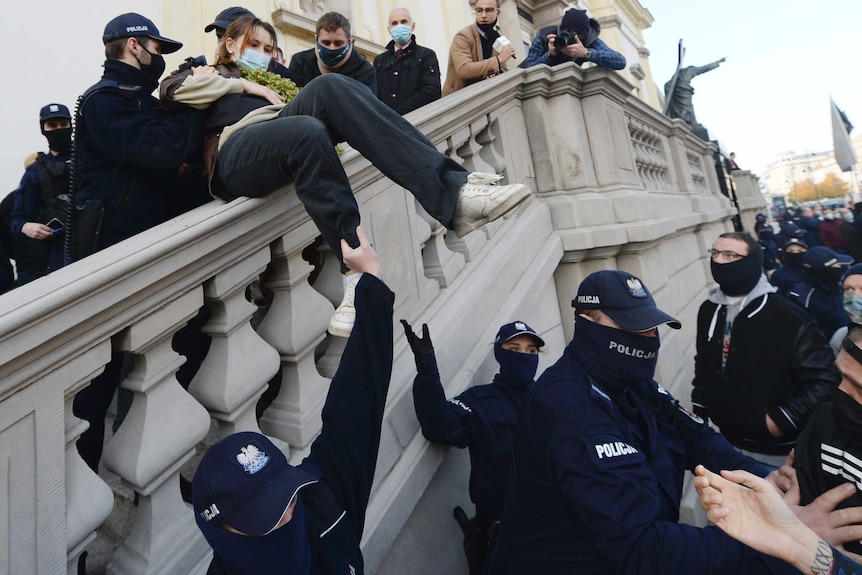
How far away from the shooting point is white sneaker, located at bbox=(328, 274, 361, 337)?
1.56 metres

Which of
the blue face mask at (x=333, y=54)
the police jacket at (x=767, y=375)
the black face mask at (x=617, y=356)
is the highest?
the blue face mask at (x=333, y=54)

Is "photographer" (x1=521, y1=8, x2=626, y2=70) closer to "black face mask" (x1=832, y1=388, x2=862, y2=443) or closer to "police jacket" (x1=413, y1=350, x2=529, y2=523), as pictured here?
"police jacket" (x1=413, y1=350, x2=529, y2=523)

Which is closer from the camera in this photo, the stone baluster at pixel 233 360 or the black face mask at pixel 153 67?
the stone baluster at pixel 233 360

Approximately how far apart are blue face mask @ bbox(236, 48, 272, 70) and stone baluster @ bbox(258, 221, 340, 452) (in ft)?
2.82

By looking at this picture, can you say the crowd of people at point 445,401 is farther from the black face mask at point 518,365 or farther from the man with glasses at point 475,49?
the man with glasses at point 475,49

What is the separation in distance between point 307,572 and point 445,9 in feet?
30.8

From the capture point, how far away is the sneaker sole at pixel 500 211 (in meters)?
1.60

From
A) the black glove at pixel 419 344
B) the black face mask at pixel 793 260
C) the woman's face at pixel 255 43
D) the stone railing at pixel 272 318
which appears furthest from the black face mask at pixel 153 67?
the black face mask at pixel 793 260

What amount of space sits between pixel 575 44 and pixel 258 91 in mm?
2950

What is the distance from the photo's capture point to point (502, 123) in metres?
3.37

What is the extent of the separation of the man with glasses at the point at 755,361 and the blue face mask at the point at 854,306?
1.80 feet

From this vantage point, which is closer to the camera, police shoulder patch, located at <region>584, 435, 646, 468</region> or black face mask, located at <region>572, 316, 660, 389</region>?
police shoulder patch, located at <region>584, 435, 646, 468</region>

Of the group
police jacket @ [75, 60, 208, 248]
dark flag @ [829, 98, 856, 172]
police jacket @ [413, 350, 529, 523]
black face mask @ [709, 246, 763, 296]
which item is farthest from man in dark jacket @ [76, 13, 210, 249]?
dark flag @ [829, 98, 856, 172]

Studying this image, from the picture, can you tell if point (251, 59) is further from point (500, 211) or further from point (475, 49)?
point (475, 49)
